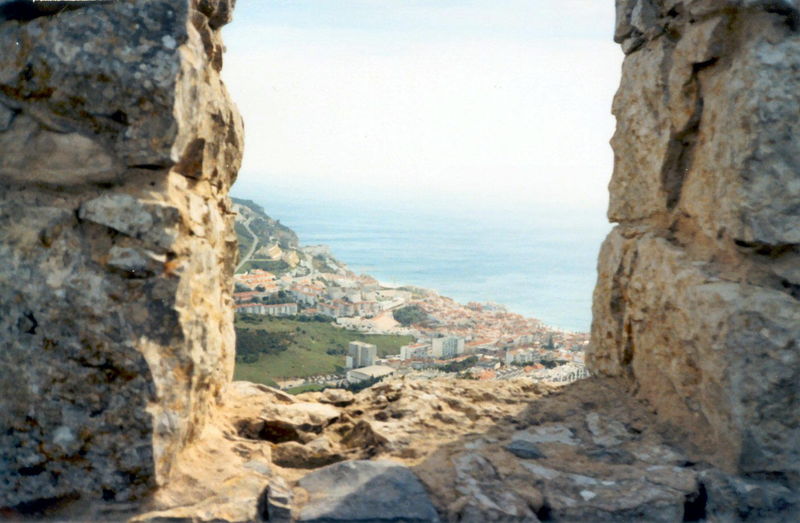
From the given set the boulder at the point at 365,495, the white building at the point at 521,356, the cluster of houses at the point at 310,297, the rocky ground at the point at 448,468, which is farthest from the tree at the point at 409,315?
the boulder at the point at 365,495

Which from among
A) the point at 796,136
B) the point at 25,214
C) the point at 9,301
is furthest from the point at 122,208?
the point at 796,136

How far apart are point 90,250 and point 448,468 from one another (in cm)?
184

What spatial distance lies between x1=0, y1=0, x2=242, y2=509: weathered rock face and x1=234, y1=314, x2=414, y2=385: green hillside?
523 centimetres

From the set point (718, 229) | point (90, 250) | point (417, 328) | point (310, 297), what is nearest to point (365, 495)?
point (90, 250)

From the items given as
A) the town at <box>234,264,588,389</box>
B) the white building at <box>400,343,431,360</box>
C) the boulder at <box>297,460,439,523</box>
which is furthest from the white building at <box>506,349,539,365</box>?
the boulder at <box>297,460,439,523</box>

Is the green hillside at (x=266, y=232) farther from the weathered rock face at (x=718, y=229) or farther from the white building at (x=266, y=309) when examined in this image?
the weathered rock face at (x=718, y=229)

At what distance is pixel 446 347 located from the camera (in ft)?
32.3

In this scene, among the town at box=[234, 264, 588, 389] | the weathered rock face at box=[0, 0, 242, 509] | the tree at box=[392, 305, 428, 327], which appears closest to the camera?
the weathered rock face at box=[0, 0, 242, 509]

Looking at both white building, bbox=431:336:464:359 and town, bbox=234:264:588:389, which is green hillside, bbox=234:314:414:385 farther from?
white building, bbox=431:336:464:359

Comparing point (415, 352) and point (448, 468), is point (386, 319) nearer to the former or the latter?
point (415, 352)

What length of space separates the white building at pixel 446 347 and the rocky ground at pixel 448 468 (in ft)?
18.3

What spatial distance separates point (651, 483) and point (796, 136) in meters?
1.65

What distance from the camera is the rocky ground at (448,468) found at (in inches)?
110

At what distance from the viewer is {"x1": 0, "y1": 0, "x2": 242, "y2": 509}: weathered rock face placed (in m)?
2.70
